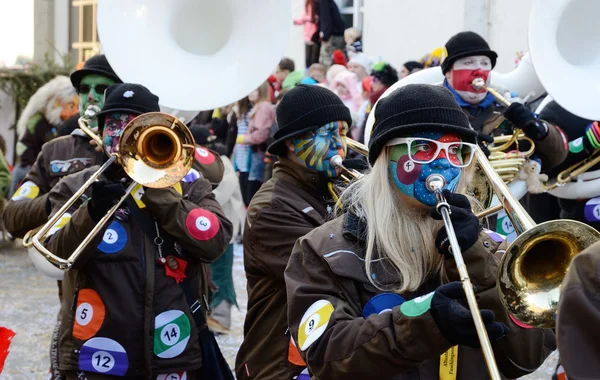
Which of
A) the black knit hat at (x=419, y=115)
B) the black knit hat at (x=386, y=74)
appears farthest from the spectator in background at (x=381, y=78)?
the black knit hat at (x=419, y=115)

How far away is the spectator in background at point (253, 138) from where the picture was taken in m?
10.5

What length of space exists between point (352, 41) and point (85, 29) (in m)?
10.0

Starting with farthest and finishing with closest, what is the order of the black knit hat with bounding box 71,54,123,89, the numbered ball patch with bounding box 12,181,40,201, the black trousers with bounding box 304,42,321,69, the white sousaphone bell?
the black trousers with bounding box 304,42,321,69 → the black knit hat with bounding box 71,54,123,89 → the white sousaphone bell → the numbered ball patch with bounding box 12,181,40,201

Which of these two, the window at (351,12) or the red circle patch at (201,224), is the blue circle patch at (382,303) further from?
the window at (351,12)

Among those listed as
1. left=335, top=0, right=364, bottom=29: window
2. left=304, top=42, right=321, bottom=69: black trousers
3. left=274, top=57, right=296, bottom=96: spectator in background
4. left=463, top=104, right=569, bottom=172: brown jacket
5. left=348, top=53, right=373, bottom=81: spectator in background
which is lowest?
left=304, top=42, right=321, bottom=69: black trousers

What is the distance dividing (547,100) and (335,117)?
2579mm

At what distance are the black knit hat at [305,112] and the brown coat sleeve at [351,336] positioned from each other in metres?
1.34

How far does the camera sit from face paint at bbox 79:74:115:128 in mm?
5070

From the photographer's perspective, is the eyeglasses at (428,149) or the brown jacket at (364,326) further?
the eyeglasses at (428,149)

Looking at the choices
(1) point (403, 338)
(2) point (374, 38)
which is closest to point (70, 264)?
(1) point (403, 338)

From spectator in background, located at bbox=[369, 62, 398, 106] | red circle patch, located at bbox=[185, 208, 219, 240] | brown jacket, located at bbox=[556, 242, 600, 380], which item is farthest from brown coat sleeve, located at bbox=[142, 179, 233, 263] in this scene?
spectator in background, located at bbox=[369, 62, 398, 106]

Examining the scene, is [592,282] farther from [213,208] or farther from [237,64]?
[237,64]

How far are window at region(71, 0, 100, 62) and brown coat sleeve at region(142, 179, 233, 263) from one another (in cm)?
1704

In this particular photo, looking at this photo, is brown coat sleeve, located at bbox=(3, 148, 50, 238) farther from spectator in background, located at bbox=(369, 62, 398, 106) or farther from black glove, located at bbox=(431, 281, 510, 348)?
spectator in background, located at bbox=(369, 62, 398, 106)
